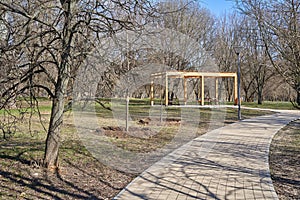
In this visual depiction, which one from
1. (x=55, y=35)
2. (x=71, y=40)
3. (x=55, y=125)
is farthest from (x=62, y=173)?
(x=55, y=35)

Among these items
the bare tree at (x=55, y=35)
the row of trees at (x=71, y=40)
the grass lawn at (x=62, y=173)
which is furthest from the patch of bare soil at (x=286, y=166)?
the bare tree at (x=55, y=35)

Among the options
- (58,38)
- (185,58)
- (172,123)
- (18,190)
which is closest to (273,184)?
(18,190)

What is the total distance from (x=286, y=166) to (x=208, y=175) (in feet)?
5.93

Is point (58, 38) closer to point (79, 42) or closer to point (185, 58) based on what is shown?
point (79, 42)

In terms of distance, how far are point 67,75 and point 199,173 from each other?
2800 millimetres

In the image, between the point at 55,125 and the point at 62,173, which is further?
the point at 55,125

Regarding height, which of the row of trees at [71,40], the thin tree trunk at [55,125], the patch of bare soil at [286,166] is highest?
the row of trees at [71,40]

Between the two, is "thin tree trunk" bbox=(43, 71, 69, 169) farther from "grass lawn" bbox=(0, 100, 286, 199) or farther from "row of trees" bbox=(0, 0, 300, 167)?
"grass lawn" bbox=(0, 100, 286, 199)

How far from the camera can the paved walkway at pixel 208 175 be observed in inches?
176

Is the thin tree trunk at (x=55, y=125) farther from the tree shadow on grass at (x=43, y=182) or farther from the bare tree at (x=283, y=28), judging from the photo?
the bare tree at (x=283, y=28)

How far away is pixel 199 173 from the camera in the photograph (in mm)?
5625

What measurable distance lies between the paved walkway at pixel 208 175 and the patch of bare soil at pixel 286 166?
0.15 meters

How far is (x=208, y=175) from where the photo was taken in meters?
5.49

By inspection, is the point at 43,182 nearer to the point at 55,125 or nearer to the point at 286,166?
the point at 55,125
